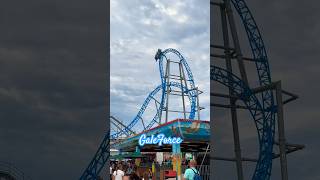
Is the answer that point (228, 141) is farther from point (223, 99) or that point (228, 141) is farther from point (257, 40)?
point (257, 40)

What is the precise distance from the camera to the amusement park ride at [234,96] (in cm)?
1141

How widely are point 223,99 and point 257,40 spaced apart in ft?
4.53

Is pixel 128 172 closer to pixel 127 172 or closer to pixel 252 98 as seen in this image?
pixel 127 172

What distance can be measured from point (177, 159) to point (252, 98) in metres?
2.04

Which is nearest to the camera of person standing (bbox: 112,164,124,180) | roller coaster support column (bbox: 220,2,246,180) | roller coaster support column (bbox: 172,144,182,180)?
person standing (bbox: 112,164,124,180)

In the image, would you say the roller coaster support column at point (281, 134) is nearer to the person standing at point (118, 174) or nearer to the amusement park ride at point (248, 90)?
the amusement park ride at point (248, 90)

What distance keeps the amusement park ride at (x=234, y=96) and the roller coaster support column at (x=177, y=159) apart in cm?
54

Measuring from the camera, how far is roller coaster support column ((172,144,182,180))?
11.3 m

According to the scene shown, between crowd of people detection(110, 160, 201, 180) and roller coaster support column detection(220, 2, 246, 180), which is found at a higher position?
roller coaster support column detection(220, 2, 246, 180)

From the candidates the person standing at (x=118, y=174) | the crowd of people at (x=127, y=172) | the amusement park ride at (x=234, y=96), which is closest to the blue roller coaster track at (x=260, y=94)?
the amusement park ride at (x=234, y=96)

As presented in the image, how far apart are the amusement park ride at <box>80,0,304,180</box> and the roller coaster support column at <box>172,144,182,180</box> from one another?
0.54 m

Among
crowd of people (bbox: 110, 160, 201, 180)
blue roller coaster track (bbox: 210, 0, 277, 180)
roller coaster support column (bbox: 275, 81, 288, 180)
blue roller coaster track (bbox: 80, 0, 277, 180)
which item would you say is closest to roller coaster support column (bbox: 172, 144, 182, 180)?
crowd of people (bbox: 110, 160, 201, 180)

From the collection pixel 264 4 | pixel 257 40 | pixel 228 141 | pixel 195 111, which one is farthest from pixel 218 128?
pixel 264 4

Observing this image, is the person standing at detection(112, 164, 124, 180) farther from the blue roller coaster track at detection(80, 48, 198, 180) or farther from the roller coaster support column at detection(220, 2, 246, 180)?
the roller coaster support column at detection(220, 2, 246, 180)
